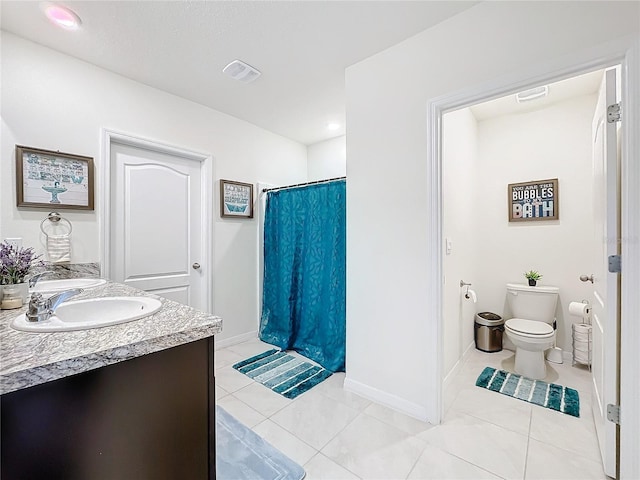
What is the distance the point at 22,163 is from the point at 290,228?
6.57 feet

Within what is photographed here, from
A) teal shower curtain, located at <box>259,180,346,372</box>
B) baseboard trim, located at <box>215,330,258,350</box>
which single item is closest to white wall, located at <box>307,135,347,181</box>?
teal shower curtain, located at <box>259,180,346,372</box>

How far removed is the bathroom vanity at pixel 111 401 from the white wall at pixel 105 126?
51.9 inches

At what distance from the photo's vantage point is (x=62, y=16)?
5.32ft

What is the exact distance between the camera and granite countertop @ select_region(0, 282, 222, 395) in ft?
1.95

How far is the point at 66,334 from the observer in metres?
0.79

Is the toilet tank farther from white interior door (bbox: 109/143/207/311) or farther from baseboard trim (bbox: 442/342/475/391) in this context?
white interior door (bbox: 109/143/207/311)

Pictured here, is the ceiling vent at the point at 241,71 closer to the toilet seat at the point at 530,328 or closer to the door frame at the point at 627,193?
the door frame at the point at 627,193

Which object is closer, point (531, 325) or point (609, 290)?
point (609, 290)

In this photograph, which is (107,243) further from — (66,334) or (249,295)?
(66,334)

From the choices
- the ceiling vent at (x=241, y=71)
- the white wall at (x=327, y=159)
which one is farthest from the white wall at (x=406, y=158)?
the white wall at (x=327, y=159)

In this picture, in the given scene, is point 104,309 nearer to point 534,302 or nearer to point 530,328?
point 530,328

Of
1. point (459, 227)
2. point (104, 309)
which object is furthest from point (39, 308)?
point (459, 227)

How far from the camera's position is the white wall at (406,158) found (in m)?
1.41

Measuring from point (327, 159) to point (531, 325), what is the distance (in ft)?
9.14
